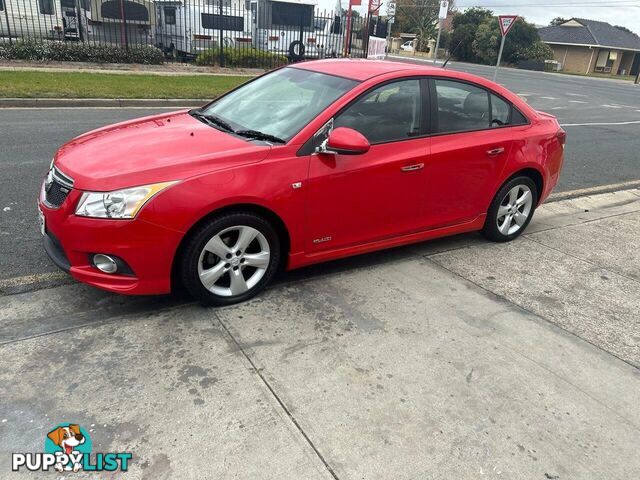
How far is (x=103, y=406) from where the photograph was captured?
2.64 metres

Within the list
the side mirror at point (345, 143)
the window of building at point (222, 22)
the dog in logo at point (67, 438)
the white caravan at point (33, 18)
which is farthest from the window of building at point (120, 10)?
the dog in logo at point (67, 438)

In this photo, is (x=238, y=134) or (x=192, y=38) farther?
(x=192, y=38)

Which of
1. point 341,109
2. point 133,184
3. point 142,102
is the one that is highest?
point 341,109

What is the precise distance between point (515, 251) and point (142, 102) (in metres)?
9.16

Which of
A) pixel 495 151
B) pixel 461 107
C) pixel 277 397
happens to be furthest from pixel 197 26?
pixel 277 397

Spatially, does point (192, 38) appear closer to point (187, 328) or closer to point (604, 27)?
point (187, 328)

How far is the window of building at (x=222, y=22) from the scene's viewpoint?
19.3m

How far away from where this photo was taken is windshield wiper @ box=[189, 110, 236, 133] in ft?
13.0

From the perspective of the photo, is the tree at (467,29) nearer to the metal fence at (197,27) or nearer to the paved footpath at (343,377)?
the metal fence at (197,27)

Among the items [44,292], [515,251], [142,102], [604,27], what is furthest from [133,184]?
[604,27]

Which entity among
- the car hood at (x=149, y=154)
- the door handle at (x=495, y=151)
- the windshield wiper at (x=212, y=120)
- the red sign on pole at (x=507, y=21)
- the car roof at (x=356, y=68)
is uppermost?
the red sign on pole at (x=507, y=21)

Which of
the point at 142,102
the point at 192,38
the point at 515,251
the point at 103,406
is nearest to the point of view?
the point at 103,406

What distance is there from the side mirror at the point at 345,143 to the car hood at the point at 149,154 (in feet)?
1.34

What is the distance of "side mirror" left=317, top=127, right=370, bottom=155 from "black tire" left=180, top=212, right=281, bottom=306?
0.66 m
